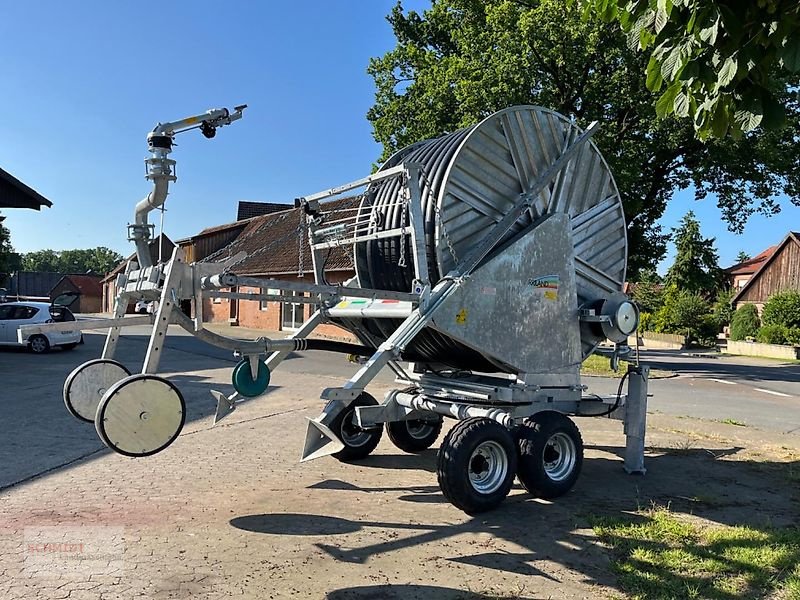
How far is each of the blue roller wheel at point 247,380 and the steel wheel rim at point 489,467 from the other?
1972mm

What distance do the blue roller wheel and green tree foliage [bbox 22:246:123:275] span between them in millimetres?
151201

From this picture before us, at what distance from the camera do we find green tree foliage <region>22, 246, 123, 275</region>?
147 m

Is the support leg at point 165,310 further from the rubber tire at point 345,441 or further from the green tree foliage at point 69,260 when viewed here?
the green tree foliage at point 69,260

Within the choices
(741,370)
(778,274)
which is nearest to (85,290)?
(778,274)

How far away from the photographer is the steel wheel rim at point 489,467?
19.3 ft

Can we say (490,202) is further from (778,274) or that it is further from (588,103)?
(778,274)

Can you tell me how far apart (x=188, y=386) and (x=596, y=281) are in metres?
9.04

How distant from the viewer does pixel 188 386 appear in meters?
13.5

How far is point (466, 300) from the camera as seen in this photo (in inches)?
239

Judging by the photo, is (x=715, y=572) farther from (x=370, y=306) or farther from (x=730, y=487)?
(x=370, y=306)

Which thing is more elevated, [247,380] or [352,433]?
[247,380]

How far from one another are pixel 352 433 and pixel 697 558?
3846mm

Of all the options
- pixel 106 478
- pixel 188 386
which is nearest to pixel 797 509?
pixel 106 478

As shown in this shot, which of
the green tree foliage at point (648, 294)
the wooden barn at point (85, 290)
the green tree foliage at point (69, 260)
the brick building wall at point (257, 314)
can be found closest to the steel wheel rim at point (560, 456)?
the brick building wall at point (257, 314)
